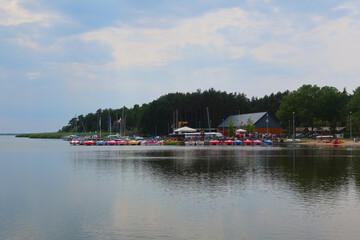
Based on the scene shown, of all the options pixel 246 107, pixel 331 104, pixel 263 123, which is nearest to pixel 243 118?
pixel 263 123

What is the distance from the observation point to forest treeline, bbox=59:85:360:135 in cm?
13488

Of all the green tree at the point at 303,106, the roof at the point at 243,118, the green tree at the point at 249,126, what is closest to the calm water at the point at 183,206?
the green tree at the point at 249,126

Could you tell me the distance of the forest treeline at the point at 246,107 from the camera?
443 ft

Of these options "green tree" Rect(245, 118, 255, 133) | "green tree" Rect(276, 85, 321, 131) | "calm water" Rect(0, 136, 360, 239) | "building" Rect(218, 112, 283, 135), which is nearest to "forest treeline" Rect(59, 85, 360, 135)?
"green tree" Rect(276, 85, 321, 131)

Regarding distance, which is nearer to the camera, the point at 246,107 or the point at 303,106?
the point at 303,106

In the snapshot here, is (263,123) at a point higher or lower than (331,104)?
Answer: lower

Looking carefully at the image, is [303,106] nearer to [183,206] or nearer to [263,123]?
[263,123]

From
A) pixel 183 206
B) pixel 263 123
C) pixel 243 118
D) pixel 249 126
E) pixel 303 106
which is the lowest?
pixel 183 206

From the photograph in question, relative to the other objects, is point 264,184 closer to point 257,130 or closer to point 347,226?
point 347,226

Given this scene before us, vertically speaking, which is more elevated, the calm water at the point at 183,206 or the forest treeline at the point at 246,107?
the forest treeline at the point at 246,107

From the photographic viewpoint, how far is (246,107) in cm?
17575

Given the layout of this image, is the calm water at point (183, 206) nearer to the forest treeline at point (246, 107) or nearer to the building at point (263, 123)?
the forest treeline at point (246, 107)

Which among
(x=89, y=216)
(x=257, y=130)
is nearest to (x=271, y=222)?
(x=89, y=216)

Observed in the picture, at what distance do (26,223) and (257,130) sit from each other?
130m
